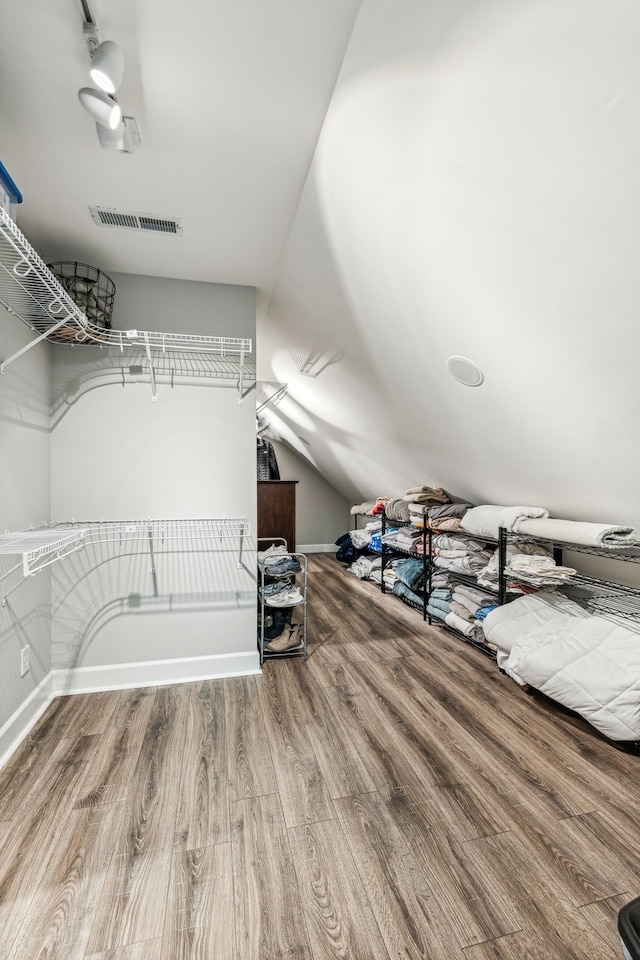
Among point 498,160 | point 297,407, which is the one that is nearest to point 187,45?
point 498,160

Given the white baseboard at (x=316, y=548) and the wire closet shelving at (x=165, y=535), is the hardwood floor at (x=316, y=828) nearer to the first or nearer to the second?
the wire closet shelving at (x=165, y=535)

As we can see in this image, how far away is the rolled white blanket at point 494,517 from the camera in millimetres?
2629

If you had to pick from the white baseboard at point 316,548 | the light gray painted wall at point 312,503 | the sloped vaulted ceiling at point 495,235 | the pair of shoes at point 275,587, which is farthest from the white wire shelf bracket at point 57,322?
the white baseboard at point 316,548

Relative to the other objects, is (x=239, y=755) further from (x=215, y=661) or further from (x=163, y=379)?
(x=163, y=379)

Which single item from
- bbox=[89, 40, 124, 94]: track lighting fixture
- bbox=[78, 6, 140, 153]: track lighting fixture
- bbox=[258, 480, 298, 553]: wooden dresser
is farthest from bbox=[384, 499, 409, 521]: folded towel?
bbox=[89, 40, 124, 94]: track lighting fixture

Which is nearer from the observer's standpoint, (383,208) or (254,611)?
(383,208)

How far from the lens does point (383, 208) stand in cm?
174

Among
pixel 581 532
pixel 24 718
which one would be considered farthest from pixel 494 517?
pixel 24 718

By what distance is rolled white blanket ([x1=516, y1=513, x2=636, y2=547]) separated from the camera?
214 cm

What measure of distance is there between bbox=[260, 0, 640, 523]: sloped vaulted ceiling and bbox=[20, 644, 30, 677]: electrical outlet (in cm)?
234

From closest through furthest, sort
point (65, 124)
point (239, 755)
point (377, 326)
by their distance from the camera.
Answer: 1. point (65, 124)
2. point (239, 755)
3. point (377, 326)

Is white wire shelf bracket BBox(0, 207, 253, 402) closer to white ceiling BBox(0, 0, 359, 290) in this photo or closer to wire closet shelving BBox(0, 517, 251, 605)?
white ceiling BBox(0, 0, 359, 290)

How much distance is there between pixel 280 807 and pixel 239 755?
36 cm

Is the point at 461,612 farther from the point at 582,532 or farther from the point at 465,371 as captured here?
the point at 465,371
